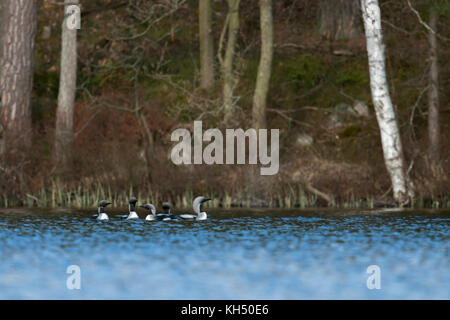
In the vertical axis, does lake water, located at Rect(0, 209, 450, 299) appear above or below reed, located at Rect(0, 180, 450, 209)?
below

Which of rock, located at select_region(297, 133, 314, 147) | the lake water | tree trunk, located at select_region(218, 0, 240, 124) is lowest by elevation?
the lake water

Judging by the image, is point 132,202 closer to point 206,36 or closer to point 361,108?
point 361,108

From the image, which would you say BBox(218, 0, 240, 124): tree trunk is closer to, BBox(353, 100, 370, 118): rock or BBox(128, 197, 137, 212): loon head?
BBox(353, 100, 370, 118): rock

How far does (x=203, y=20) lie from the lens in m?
30.5

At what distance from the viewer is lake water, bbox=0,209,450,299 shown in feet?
37.3

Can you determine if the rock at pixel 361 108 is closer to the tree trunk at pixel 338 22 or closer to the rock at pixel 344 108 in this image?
the rock at pixel 344 108

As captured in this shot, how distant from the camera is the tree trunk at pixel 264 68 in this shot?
26.5 meters

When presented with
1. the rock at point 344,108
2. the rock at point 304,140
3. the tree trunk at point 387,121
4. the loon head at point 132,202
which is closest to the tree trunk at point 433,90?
the tree trunk at point 387,121

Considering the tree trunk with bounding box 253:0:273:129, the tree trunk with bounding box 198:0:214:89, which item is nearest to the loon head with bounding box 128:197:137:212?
the tree trunk with bounding box 253:0:273:129

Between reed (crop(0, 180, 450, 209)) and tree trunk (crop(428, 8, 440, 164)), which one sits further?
tree trunk (crop(428, 8, 440, 164))

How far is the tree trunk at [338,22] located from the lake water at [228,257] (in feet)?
41.0

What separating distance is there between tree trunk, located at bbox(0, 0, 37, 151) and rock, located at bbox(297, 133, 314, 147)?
8.02 meters

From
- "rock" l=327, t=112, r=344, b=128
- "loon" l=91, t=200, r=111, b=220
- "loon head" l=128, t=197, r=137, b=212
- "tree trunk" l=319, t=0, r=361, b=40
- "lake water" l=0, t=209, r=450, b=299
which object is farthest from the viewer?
"tree trunk" l=319, t=0, r=361, b=40
